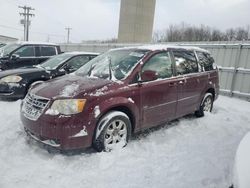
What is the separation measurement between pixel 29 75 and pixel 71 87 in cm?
319

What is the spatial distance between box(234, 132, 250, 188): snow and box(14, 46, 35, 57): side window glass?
28.9 ft

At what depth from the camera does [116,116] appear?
13.6ft

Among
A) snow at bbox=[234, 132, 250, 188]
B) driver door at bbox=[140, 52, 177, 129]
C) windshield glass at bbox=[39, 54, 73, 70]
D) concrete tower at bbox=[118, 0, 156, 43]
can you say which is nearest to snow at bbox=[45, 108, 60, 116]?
driver door at bbox=[140, 52, 177, 129]

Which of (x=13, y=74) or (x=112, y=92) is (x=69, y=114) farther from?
(x=13, y=74)

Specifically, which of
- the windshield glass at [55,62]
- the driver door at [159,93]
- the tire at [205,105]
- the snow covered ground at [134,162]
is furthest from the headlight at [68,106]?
the windshield glass at [55,62]

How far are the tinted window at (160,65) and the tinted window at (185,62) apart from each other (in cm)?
26

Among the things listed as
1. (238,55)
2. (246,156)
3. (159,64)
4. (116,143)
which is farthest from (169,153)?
(238,55)

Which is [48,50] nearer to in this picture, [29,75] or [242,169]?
[29,75]

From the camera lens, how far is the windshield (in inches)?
182

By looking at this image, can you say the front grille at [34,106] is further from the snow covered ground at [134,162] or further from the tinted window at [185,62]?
the tinted window at [185,62]

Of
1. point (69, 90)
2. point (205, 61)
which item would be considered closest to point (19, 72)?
point (69, 90)

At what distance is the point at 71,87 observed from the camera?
420 centimetres

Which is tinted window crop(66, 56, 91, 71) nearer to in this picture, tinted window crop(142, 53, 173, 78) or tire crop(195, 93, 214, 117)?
tinted window crop(142, 53, 173, 78)

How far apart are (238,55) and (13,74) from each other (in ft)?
24.8
